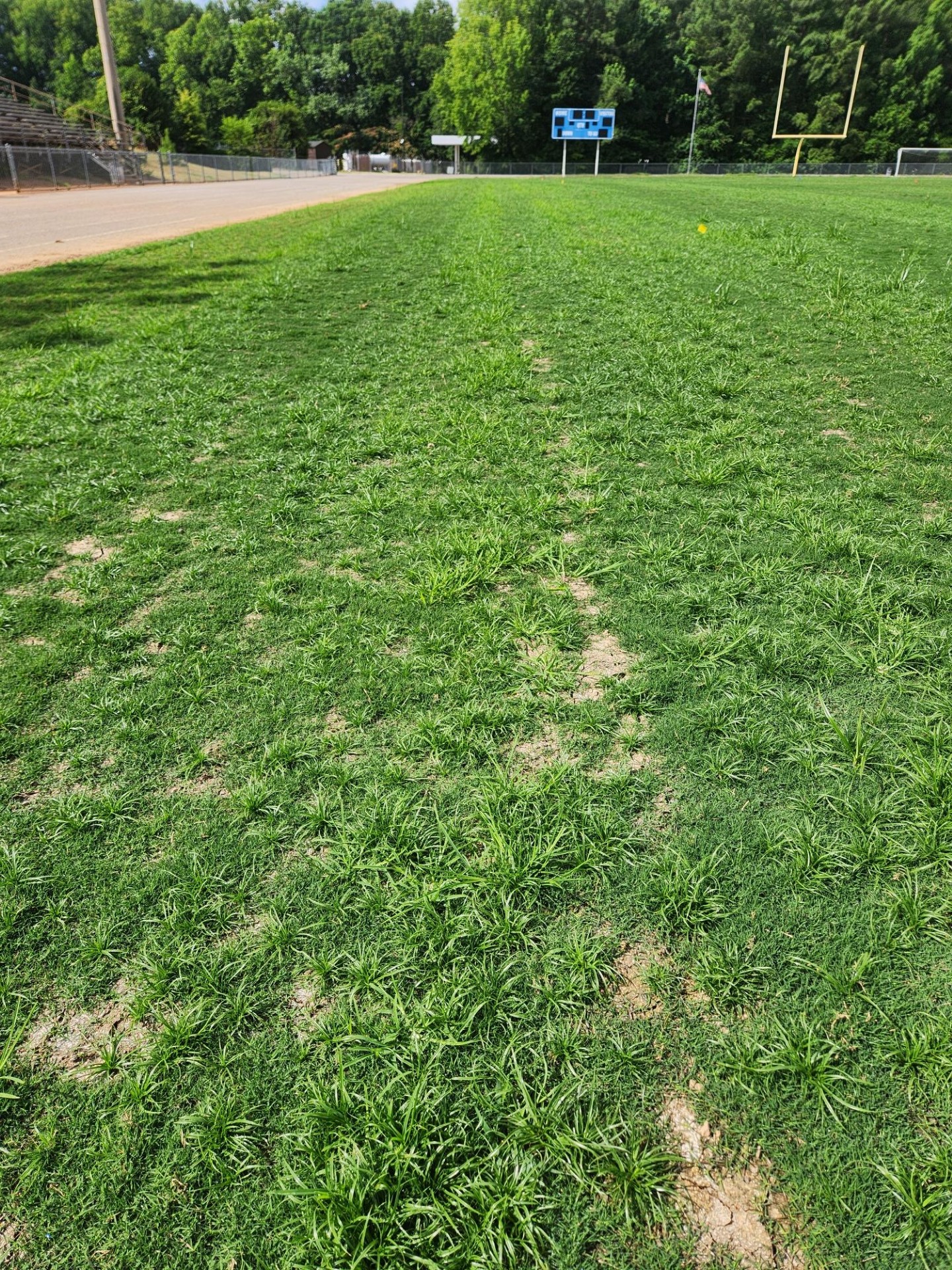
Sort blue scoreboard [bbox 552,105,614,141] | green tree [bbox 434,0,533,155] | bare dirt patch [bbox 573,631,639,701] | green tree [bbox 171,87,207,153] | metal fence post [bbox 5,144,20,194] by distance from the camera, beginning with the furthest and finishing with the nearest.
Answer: green tree [bbox 434,0,533,155] → green tree [bbox 171,87,207,153] → blue scoreboard [bbox 552,105,614,141] → metal fence post [bbox 5,144,20,194] → bare dirt patch [bbox 573,631,639,701]

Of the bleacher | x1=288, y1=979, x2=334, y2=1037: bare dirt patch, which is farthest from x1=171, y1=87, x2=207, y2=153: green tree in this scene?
x1=288, y1=979, x2=334, y2=1037: bare dirt patch

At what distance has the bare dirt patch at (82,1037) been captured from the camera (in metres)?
1.88

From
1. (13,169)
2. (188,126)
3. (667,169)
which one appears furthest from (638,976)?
(188,126)

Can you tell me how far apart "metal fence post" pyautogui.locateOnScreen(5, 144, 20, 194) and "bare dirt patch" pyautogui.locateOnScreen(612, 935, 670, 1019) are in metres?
39.5

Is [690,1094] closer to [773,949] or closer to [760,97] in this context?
[773,949]

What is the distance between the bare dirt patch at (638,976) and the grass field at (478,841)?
0.02 m

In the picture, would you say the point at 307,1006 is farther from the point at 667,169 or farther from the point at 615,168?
the point at 615,168

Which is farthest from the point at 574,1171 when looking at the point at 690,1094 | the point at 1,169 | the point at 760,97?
the point at 760,97

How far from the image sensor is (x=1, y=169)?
30.7m

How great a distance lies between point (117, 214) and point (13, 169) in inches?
549

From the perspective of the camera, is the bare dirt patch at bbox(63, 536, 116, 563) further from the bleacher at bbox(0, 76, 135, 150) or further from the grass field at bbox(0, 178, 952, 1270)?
the bleacher at bbox(0, 76, 135, 150)

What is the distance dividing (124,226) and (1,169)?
18.4m

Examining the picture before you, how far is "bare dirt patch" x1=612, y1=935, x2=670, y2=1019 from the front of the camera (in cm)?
195

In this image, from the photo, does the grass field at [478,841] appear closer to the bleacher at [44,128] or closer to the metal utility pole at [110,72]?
the bleacher at [44,128]
